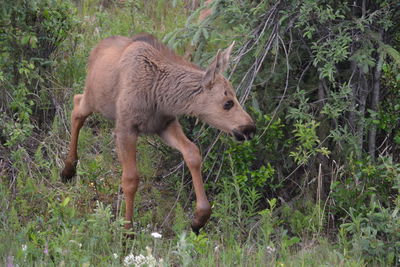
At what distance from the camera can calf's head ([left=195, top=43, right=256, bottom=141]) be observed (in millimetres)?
7434

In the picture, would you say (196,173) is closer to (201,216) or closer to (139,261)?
(201,216)

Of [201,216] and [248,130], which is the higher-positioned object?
[248,130]

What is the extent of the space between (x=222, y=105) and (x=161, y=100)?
0.64 meters

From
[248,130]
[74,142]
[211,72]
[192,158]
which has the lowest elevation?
[74,142]

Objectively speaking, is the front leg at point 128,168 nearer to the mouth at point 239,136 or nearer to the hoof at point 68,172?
the mouth at point 239,136

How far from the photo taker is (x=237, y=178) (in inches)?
329

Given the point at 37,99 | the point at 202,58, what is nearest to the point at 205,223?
the point at 202,58

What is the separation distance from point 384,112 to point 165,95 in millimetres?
2515

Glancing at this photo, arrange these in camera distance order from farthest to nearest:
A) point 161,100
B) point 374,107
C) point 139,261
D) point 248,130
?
1. point 374,107
2. point 161,100
3. point 248,130
4. point 139,261

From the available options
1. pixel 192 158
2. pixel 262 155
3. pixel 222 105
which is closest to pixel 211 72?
pixel 222 105

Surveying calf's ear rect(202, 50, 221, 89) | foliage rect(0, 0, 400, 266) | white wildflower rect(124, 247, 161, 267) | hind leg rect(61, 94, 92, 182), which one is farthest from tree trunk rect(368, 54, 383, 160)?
white wildflower rect(124, 247, 161, 267)

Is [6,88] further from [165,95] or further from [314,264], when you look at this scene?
[314,264]

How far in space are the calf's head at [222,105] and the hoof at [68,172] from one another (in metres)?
1.93

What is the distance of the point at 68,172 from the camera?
354 inches
